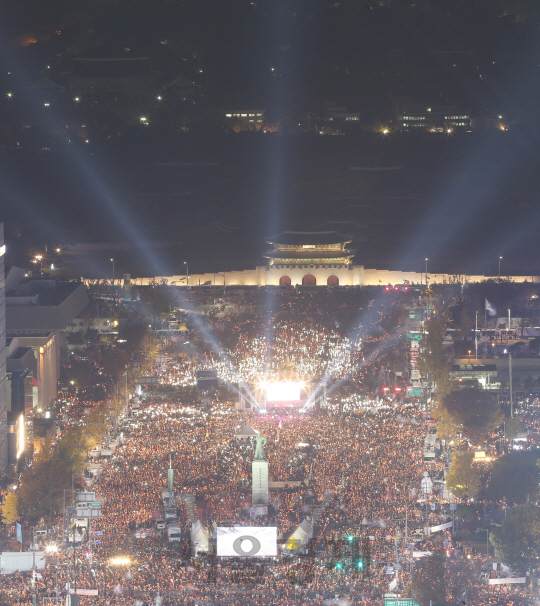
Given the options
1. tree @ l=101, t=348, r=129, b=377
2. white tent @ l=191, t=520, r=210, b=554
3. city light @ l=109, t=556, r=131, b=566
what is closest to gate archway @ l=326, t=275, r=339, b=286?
tree @ l=101, t=348, r=129, b=377

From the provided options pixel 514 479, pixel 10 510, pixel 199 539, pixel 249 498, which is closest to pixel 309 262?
pixel 514 479

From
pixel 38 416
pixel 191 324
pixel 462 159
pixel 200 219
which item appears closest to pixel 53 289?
pixel 191 324

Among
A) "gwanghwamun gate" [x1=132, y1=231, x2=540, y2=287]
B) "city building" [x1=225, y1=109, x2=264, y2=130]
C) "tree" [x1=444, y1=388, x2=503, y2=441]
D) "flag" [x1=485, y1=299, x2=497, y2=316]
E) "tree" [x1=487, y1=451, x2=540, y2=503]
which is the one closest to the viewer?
"tree" [x1=487, y1=451, x2=540, y2=503]

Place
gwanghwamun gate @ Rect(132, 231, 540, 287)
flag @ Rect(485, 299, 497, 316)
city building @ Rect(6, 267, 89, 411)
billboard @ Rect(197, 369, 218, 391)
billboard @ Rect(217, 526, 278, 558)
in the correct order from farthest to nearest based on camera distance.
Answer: gwanghwamun gate @ Rect(132, 231, 540, 287)
flag @ Rect(485, 299, 497, 316)
billboard @ Rect(197, 369, 218, 391)
city building @ Rect(6, 267, 89, 411)
billboard @ Rect(217, 526, 278, 558)

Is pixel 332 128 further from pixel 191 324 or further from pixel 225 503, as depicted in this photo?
pixel 225 503

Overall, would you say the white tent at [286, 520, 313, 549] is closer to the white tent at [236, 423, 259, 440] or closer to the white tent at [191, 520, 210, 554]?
the white tent at [191, 520, 210, 554]

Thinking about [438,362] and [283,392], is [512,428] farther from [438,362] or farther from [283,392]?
[283,392]
